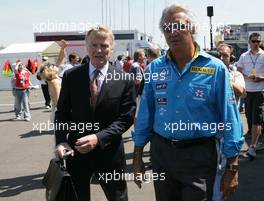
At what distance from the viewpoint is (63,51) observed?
5.88 m

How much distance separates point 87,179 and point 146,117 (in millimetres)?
751

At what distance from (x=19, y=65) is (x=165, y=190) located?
11.9 metres

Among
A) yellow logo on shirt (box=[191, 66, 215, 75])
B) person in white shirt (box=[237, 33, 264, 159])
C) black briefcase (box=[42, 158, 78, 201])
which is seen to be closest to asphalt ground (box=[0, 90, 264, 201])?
person in white shirt (box=[237, 33, 264, 159])

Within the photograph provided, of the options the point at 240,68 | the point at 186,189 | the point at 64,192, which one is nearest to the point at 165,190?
the point at 186,189

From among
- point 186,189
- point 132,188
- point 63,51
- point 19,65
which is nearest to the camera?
point 186,189

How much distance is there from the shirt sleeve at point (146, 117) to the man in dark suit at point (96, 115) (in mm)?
255

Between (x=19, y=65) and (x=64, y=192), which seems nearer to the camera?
(x=64, y=192)

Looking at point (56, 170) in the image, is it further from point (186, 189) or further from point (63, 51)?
point (63, 51)

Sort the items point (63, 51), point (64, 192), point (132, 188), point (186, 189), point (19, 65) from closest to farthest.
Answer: point (186, 189) < point (64, 192) < point (132, 188) < point (63, 51) < point (19, 65)

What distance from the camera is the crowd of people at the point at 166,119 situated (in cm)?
268

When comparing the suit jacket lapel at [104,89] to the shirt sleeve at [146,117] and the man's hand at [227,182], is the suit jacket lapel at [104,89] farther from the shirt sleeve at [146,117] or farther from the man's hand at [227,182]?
the man's hand at [227,182]

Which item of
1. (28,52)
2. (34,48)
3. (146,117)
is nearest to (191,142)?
(146,117)

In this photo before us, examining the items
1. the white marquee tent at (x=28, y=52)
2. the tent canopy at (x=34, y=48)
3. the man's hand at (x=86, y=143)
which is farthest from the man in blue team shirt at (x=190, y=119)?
the tent canopy at (x=34, y=48)

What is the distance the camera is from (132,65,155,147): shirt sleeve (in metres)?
2.97
